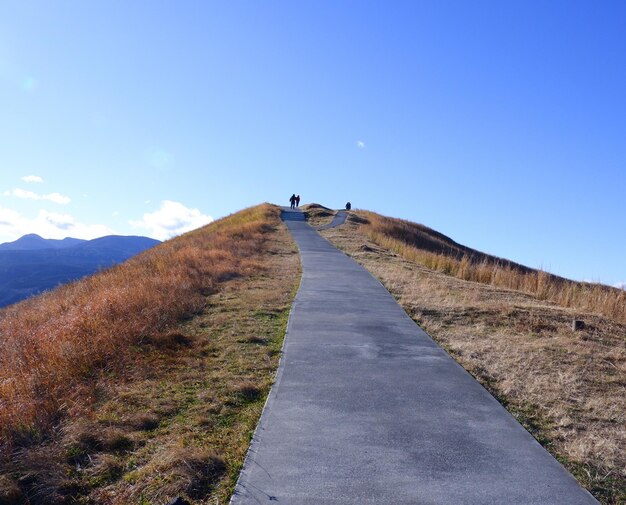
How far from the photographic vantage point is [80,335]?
25.9 ft

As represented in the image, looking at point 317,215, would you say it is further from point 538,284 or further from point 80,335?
point 80,335

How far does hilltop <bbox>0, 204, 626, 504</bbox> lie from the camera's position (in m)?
4.38

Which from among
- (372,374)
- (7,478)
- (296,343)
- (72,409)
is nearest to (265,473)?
(7,478)

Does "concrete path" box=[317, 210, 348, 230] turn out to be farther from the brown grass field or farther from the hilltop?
the brown grass field

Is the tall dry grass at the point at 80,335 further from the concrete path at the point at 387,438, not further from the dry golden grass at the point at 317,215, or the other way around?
the dry golden grass at the point at 317,215

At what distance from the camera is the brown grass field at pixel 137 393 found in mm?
4234

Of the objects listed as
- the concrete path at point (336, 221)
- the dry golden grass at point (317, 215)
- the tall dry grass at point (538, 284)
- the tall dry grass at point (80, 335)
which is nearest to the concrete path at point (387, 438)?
the tall dry grass at point (80, 335)

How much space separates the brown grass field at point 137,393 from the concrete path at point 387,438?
296 mm

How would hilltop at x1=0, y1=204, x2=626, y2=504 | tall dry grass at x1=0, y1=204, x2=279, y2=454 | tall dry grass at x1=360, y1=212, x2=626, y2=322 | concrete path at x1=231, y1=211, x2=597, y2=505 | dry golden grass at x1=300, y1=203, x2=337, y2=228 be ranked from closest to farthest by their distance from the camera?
concrete path at x1=231, y1=211, x2=597, y2=505
hilltop at x1=0, y1=204, x2=626, y2=504
tall dry grass at x1=0, y1=204, x2=279, y2=454
tall dry grass at x1=360, y1=212, x2=626, y2=322
dry golden grass at x1=300, y1=203, x2=337, y2=228

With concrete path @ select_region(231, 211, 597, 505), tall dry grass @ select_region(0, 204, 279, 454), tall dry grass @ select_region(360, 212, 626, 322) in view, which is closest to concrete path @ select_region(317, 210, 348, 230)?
tall dry grass @ select_region(360, 212, 626, 322)

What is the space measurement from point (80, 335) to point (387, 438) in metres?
4.76

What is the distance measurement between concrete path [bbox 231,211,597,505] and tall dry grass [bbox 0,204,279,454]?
2027mm

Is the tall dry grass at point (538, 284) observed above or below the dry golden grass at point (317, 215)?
below

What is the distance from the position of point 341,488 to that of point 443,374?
3122mm
